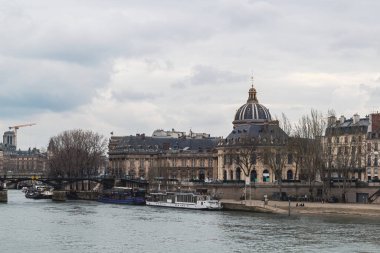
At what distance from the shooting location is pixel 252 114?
6004 inches

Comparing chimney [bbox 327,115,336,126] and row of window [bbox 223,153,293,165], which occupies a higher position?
chimney [bbox 327,115,336,126]

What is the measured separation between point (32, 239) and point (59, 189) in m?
79.1

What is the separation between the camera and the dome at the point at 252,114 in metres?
152

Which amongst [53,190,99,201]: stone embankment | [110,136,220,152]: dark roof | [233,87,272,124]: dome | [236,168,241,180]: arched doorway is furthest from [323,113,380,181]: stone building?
[110,136,220,152]: dark roof

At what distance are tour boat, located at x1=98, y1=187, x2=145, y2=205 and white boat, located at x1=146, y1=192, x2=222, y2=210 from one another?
111 inches

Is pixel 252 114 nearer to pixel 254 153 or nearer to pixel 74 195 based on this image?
pixel 254 153

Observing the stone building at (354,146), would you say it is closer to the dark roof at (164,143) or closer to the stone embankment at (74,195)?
the stone embankment at (74,195)

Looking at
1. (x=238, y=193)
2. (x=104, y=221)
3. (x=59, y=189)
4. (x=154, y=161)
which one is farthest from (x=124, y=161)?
(x=104, y=221)

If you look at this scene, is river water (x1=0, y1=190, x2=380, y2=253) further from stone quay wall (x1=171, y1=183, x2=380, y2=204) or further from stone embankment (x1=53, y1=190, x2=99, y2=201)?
stone embankment (x1=53, y1=190, x2=99, y2=201)

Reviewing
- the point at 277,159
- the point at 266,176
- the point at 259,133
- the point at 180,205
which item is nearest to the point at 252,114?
the point at 259,133

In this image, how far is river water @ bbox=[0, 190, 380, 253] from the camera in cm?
6103

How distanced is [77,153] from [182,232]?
89.7 meters

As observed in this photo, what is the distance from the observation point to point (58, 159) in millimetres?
160125

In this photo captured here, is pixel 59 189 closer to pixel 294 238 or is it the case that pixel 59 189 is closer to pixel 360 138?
pixel 360 138
